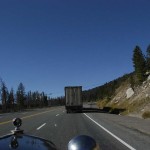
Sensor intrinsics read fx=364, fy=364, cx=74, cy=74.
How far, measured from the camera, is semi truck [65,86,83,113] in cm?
4794

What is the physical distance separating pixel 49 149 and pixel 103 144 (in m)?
10.5

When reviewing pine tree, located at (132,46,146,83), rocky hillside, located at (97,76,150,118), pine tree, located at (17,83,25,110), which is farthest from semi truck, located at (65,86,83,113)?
pine tree, located at (17,83,25,110)

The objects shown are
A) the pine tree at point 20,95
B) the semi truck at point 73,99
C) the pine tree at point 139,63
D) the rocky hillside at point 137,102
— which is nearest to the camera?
the rocky hillside at point 137,102

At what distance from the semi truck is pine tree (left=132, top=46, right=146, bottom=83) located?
21317 mm

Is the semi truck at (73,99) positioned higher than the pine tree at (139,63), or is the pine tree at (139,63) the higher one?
the pine tree at (139,63)

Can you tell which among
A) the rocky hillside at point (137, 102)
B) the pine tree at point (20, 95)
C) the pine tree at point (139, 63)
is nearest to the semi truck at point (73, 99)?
the rocky hillside at point (137, 102)

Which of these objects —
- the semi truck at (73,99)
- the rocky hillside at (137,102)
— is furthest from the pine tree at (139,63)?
the semi truck at (73,99)

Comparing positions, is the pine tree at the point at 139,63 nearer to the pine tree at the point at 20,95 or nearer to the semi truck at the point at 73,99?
the semi truck at the point at 73,99

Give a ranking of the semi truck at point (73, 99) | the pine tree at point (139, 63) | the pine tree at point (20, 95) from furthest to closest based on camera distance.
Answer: the pine tree at point (20, 95), the pine tree at point (139, 63), the semi truck at point (73, 99)

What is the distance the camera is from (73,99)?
48312 mm

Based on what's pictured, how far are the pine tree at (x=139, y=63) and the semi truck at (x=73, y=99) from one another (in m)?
21.3

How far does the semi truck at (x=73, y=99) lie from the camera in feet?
157

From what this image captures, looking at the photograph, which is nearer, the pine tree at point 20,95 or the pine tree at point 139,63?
the pine tree at point 139,63

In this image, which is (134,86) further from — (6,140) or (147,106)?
(6,140)
